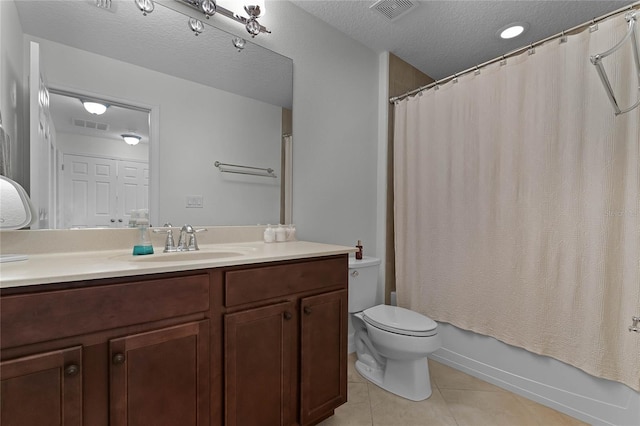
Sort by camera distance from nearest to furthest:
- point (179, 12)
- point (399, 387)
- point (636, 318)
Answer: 1. point (636, 318)
2. point (179, 12)
3. point (399, 387)

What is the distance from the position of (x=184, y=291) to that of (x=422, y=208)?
178cm

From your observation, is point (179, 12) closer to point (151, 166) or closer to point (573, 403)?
point (151, 166)

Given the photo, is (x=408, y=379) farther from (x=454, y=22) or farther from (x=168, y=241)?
(x=454, y=22)

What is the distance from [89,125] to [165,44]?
1.81ft

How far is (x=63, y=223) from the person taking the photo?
1202 mm

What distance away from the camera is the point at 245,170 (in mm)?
1727

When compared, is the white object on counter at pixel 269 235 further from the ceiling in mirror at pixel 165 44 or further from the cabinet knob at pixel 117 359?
the cabinet knob at pixel 117 359

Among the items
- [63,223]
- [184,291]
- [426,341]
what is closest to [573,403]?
[426,341]

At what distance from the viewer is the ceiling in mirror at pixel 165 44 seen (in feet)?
3.93

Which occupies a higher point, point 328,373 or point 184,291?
point 184,291

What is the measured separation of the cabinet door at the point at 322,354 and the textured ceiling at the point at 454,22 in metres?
1.83

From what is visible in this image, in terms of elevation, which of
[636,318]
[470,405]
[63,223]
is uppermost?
[63,223]

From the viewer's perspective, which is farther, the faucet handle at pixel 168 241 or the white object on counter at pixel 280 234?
the white object on counter at pixel 280 234

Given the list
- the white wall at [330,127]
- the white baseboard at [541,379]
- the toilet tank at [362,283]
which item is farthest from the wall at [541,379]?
the white wall at [330,127]
